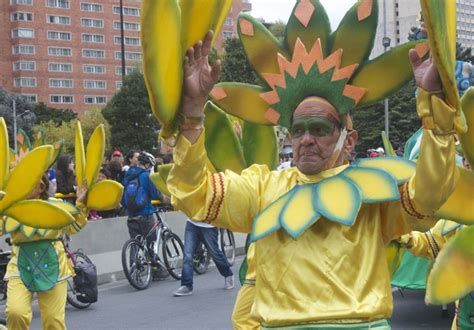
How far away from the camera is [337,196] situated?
3.30 metres

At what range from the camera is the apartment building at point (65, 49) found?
9281cm

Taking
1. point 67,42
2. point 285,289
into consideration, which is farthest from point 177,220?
point 67,42

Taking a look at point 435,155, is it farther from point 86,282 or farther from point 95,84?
point 95,84

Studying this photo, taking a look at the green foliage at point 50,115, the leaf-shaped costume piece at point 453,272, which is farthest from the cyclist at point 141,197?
the green foliage at point 50,115

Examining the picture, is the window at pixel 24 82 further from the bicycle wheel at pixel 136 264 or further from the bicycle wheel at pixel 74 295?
the bicycle wheel at pixel 74 295

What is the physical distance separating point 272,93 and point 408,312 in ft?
17.4

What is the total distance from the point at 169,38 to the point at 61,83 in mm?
95580

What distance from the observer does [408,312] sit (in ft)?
27.4

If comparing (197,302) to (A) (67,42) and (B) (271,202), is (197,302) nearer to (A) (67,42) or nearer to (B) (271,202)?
(B) (271,202)

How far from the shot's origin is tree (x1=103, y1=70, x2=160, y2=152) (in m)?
48.9

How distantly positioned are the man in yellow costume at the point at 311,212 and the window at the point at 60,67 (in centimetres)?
9454

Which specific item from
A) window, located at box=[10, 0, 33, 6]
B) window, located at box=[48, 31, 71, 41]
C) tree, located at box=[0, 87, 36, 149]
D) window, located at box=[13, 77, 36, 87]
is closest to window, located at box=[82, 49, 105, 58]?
window, located at box=[48, 31, 71, 41]

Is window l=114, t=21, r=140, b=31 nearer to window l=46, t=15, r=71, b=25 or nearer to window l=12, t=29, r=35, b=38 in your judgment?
window l=46, t=15, r=71, b=25

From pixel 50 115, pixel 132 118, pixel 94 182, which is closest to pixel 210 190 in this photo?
pixel 94 182
